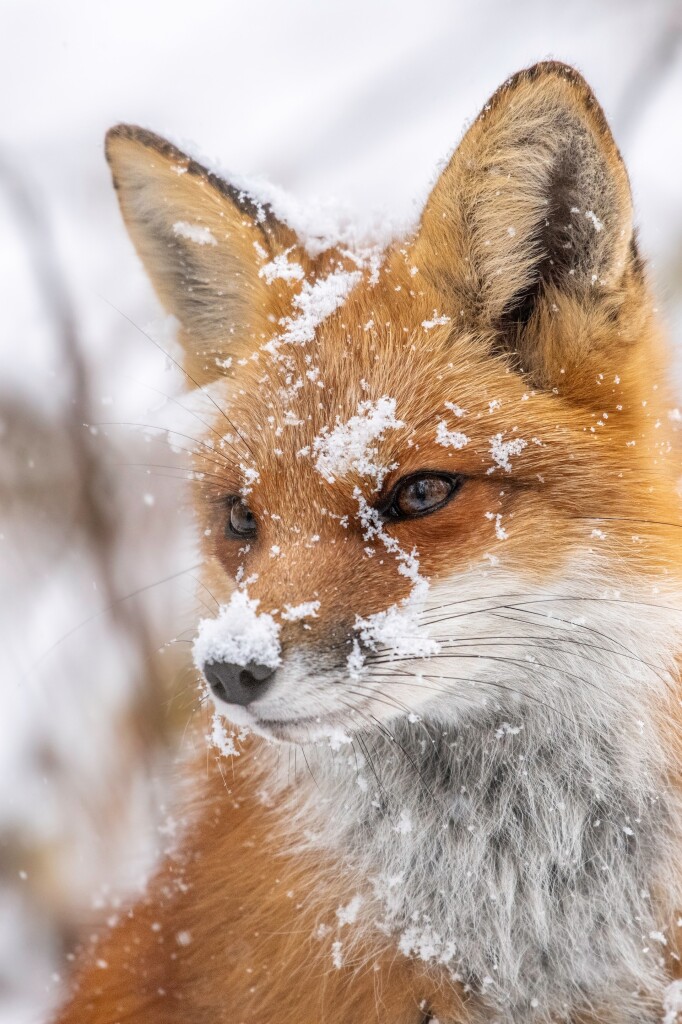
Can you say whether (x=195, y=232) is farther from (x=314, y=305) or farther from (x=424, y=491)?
(x=424, y=491)

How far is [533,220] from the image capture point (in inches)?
72.5

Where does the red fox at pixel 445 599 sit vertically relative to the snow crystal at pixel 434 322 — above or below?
below

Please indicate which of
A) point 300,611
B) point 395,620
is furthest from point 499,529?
point 300,611

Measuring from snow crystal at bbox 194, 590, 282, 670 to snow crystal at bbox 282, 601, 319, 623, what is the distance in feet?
0.11

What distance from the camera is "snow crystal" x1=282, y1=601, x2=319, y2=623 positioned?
5.34ft

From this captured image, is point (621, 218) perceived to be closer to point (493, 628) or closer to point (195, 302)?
point (493, 628)

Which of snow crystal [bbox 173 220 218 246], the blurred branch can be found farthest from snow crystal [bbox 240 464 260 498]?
the blurred branch

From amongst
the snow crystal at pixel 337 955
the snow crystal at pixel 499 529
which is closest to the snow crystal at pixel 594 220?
the snow crystal at pixel 499 529

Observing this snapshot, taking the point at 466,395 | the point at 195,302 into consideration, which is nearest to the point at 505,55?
the point at 195,302

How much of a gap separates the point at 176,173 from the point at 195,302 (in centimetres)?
37

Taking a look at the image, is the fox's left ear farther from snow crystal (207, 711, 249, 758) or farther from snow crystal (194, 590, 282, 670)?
snow crystal (207, 711, 249, 758)

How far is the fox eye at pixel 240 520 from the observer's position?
77.2 inches

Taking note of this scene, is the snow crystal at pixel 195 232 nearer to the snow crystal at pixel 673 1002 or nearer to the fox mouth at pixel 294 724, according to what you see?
the fox mouth at pixel 294 724

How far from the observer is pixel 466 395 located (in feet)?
6.07
